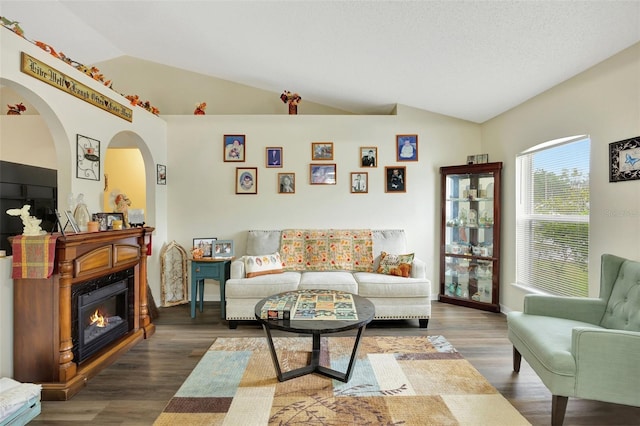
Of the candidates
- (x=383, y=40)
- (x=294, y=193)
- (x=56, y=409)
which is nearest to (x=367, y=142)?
(x=294, y=193)

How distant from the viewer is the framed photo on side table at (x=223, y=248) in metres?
4.13

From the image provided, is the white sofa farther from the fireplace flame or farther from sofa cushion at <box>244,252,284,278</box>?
the fireplace flame

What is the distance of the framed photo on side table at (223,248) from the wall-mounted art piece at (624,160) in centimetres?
389

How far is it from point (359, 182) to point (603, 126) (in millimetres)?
2593

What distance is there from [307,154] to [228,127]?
116 centimetres

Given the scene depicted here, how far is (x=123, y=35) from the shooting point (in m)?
3.95

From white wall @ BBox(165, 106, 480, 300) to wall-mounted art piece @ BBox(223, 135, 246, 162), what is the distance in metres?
0.07

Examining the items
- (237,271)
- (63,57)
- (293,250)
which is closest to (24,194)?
(63,57)

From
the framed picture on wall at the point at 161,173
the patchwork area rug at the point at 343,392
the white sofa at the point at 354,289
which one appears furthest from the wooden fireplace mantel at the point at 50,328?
the framed picture on wall at the point at 161,173

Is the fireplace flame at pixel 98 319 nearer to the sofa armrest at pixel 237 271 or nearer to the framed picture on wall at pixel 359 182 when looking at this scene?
the sofa armrest at pixel 237 271

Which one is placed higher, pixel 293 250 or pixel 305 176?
pixel 305 176

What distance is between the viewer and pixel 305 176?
14.8 feet

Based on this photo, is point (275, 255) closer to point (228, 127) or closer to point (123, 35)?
point (228, 127)

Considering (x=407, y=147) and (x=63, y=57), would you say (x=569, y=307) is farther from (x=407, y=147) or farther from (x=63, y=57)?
(x=63, y=57)
